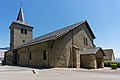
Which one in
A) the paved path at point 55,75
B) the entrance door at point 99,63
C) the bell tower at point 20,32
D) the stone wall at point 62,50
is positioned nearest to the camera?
the paved path at point 55,75

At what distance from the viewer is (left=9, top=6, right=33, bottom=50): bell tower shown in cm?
3953

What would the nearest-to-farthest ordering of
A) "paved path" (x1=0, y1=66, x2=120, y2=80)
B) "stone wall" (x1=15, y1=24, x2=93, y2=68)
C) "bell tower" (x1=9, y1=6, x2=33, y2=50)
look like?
"paved path" (x1=0, y1=66, x2=120, y2=80)
"stone wall" (x1=15, y1=24, x2=93, y2=68)
"bell tower" (x1=9, y1=6, x2=33, y2=50)

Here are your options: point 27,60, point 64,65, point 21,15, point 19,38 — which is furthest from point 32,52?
point 21,15

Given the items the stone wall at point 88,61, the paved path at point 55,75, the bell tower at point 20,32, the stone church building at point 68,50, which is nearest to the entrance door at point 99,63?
the stone church building at point 68,50

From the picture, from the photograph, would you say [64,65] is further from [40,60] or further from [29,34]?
[29,34]

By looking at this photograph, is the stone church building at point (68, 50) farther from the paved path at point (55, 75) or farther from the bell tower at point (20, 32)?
the bell tower at point (20, 32)

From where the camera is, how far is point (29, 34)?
42500 millimetres

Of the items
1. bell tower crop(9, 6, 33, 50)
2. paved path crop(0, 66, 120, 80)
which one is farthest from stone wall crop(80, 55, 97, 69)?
bell tower crop(9, 6, 33, 50)

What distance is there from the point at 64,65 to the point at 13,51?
20.5 m

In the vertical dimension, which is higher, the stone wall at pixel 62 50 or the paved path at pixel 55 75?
the stone wall at pixel 62 50

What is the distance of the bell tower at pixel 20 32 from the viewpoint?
39.5m

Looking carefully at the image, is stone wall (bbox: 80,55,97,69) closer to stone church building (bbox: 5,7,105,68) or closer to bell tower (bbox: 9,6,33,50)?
stone church building (bbox: 5,7,105,68)

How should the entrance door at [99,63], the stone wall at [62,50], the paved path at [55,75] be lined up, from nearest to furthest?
1. the paved path at [55,75]
2. the stone wall at [62,50]
3. the entrance door at [99,63]

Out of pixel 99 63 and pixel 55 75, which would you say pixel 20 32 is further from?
pixel 55 75
